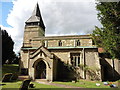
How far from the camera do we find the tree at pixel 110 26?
1262 cm

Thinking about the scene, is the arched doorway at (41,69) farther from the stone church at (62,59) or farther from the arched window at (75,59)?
the arched window at (75,59)

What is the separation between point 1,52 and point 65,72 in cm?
1974

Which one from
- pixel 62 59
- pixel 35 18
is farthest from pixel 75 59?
pixel 35 18

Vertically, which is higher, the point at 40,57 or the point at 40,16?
the point at 40,16

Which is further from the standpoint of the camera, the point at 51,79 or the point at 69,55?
the point at 69,55

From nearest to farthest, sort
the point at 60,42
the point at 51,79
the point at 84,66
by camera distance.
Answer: the point at 51,79
the point at 84,66
the point at 60,42

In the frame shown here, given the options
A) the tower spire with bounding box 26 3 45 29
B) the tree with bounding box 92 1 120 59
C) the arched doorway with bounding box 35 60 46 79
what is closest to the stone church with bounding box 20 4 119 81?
the arched doorway with bounding box 35 60 46 79

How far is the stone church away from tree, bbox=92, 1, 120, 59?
951cm

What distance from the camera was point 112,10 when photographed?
13062 mm

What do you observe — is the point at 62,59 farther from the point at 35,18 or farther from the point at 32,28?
the point at 35,18

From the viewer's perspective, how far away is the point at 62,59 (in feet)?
80.1

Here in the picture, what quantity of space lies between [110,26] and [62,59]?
13.5 metres

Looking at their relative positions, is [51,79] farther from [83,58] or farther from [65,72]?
[83,58]

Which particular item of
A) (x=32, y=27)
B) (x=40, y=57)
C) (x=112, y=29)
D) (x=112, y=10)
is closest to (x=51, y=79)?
(x=40, y=57)
